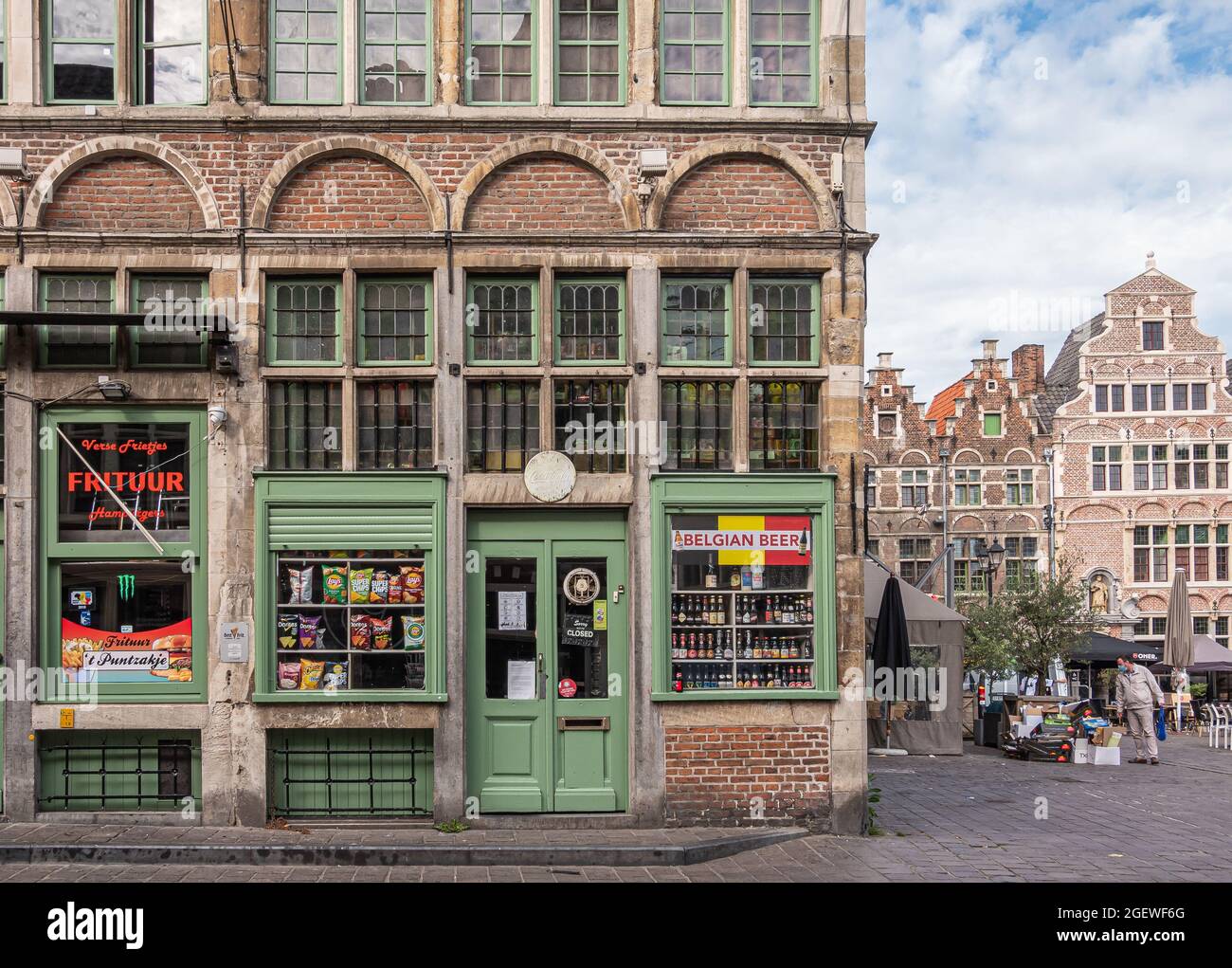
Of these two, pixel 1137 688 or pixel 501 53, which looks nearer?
pixel 501 53

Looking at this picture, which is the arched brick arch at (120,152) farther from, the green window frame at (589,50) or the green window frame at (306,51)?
the green window frame at (589,50)

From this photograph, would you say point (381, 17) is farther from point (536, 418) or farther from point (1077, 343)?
point (1077, 343)

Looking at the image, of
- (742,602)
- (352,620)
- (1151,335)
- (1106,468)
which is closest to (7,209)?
(352,620)

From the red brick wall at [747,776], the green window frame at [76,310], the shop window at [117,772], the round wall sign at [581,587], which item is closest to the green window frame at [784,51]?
the round wall sign at [581,587]

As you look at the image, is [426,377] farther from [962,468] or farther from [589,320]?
[962,468]

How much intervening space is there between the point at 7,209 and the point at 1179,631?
20897 millimetres

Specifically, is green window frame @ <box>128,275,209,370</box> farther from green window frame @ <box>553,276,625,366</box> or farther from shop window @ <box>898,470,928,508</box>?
shop window @ <box>898,470,928,508</box>

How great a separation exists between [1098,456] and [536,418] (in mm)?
34976

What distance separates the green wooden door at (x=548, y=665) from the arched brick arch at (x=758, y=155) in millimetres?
3095

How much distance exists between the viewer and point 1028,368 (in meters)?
42.8

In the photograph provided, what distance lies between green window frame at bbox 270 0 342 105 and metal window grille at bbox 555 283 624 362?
2.78 m

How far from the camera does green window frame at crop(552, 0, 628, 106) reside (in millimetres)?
10359

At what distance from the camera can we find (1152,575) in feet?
129

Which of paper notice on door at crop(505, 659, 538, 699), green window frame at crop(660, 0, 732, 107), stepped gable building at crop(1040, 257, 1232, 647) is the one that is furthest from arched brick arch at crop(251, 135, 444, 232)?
stepped gable building at crop(1040, 257, 1232, 647)
